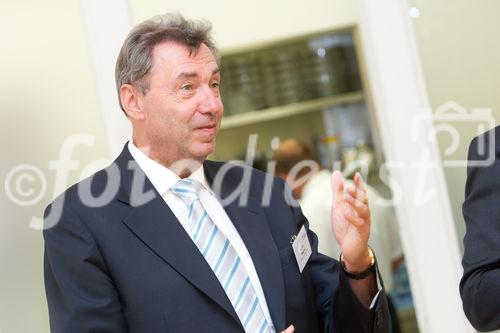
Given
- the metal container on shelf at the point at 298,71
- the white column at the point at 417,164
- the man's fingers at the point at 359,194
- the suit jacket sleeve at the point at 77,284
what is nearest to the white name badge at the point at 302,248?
the man's fingers at the point at 359,194

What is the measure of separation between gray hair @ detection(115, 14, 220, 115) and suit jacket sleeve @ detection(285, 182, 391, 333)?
474 mm

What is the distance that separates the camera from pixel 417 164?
278 cm

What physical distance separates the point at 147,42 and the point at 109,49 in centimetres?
66

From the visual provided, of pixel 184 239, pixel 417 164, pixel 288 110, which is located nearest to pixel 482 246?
pixel 184 239

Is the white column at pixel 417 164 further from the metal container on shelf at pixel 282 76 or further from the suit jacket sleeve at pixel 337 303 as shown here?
the metal container on shelf at pixel 282 76

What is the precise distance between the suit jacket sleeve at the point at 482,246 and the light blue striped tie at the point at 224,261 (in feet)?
1.52

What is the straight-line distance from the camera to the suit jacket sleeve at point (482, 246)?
→ 1.59 metres

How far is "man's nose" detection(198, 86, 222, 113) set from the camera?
1.77 meters

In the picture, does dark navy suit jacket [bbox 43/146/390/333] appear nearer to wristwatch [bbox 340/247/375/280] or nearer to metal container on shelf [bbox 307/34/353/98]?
wristwatch [bbox 340/247/375/280]

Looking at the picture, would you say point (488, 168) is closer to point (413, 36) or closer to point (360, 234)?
point (360, 234)

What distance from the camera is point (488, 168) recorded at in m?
1.67

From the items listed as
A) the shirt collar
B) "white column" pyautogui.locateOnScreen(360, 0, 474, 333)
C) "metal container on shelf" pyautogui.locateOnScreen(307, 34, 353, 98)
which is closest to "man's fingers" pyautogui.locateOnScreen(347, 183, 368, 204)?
the shirt collar

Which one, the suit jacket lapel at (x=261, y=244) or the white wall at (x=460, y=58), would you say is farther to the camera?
the white wall at (x=460, y=58)

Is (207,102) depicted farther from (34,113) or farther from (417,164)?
(417,164)
